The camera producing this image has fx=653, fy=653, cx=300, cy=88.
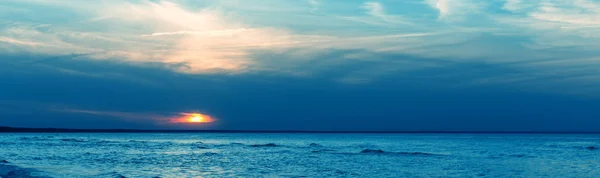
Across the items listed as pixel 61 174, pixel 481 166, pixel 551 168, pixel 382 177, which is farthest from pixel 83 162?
pixel 551 168

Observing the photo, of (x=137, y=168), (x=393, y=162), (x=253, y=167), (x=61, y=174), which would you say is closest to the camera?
(x=61, y=174)

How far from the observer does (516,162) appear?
56.0m

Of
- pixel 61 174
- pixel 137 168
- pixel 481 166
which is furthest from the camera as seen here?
pixel 481 166

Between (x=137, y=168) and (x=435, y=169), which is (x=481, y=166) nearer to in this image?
(x=435, y=169)

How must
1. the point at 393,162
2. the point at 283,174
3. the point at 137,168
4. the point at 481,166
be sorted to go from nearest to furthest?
1. the point at 283,174
2. the point at 137,168
3. the point at 481,166
4. the point at 393,162

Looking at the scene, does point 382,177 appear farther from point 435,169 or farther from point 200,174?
point 200,174

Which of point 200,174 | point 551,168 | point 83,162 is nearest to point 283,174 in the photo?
point 200,174

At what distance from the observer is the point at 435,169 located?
155 feet

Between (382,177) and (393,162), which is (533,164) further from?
(382,177)

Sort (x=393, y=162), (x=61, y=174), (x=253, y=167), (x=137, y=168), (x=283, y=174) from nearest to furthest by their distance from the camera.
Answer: (x=61, y=174) < (x=283, y=174) < (x=137, y=168) < (x=253, y=167) < (x=393, y=162)

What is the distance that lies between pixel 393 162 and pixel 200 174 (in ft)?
66.5

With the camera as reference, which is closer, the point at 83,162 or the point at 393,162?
the point at 83,162

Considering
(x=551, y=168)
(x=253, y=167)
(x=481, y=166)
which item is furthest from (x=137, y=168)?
(x=551, y=168)

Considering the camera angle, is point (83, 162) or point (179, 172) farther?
point (83, 162)
